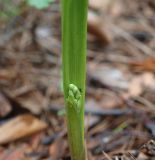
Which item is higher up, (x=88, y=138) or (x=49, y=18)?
(x=49, y=18)

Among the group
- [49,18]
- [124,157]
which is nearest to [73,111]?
[124,157]

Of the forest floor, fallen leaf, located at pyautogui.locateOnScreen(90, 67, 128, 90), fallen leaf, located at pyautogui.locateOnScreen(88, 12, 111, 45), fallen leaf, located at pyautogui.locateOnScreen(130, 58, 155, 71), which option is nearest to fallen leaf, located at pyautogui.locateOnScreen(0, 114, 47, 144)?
the forest floor

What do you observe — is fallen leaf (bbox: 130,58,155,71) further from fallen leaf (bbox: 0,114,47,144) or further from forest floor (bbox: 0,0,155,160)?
fallen leaf (bbox: 0,114,47,144)

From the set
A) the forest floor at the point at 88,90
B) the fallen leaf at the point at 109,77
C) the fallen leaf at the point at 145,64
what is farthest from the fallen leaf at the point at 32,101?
the fallen leaf at the point at 145,64

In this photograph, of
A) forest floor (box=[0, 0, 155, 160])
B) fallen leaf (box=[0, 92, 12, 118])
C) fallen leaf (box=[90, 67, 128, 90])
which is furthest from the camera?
fallen leaf (box=[90, 67, 128, 90])

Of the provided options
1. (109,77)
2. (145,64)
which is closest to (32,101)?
(109,77)

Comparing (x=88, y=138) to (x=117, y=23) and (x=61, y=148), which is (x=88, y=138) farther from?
(x=117, y=23)

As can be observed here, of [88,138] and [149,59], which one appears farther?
[149,59]
